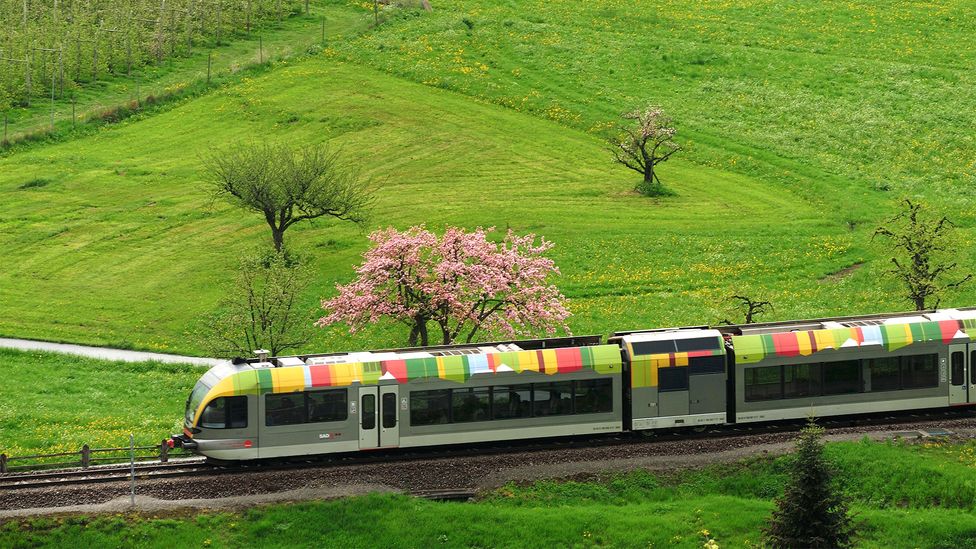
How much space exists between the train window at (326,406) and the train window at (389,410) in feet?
4.32

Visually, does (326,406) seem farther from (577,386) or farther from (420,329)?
(420,329)

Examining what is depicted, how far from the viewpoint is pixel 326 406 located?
143 feet

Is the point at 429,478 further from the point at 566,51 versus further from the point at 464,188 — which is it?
the point at 566,51

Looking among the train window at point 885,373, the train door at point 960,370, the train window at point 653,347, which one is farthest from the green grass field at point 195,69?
the train door at point 960,370

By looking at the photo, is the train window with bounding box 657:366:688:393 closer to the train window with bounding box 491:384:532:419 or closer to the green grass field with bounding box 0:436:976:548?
the green grass field with bounding box 0:436:976:548

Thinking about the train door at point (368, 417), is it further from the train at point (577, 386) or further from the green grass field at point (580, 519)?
the green grass field at point (580, 519)

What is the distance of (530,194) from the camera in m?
84.5

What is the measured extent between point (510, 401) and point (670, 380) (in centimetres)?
602

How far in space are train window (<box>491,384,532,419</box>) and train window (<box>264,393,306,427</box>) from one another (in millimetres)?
6751

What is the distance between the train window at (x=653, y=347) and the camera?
4616cm

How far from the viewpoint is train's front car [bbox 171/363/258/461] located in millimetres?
42812

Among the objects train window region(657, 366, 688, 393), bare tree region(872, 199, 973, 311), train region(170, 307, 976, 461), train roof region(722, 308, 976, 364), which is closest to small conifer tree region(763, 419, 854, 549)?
train window region(657, 366, 688, 393)

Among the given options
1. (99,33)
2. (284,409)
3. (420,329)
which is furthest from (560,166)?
(284,409)

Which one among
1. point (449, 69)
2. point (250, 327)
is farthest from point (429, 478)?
point (449, 69)
